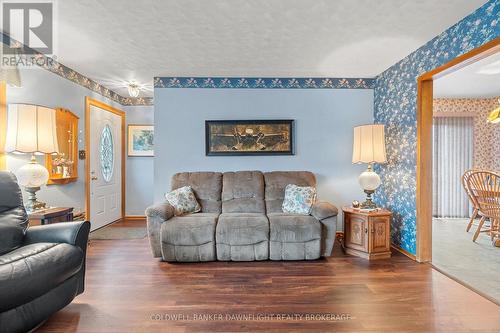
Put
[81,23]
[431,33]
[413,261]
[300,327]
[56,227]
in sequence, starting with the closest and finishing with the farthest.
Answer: [300,327] < [56,227] < [81,23] < [431,33] < [413,261]

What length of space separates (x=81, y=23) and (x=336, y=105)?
3.29 meters

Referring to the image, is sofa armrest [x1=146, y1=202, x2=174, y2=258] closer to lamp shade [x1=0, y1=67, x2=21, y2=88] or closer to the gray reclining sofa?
the gray reclining sofa

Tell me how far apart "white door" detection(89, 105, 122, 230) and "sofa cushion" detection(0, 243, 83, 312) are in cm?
257

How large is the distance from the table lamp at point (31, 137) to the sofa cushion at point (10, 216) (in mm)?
450

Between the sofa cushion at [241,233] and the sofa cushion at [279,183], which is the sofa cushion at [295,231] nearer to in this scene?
the sofa cushion at [241,233]

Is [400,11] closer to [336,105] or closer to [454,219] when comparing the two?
[336,105]

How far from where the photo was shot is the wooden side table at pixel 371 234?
3.14 metres

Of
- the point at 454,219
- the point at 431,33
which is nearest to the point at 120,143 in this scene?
the point at 431,33

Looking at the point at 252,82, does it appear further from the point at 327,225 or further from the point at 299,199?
the point at 327,225

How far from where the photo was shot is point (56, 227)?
2.11 m

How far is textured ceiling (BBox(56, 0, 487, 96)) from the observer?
2254mm

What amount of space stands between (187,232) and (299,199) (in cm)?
142

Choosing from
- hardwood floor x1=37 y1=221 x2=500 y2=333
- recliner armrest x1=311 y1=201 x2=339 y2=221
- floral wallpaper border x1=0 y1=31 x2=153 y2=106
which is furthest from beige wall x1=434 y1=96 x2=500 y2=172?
floral wallpaper border x1=0 y1=31 x2=153 y2=106

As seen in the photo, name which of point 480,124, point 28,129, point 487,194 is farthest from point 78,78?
point 480,124
